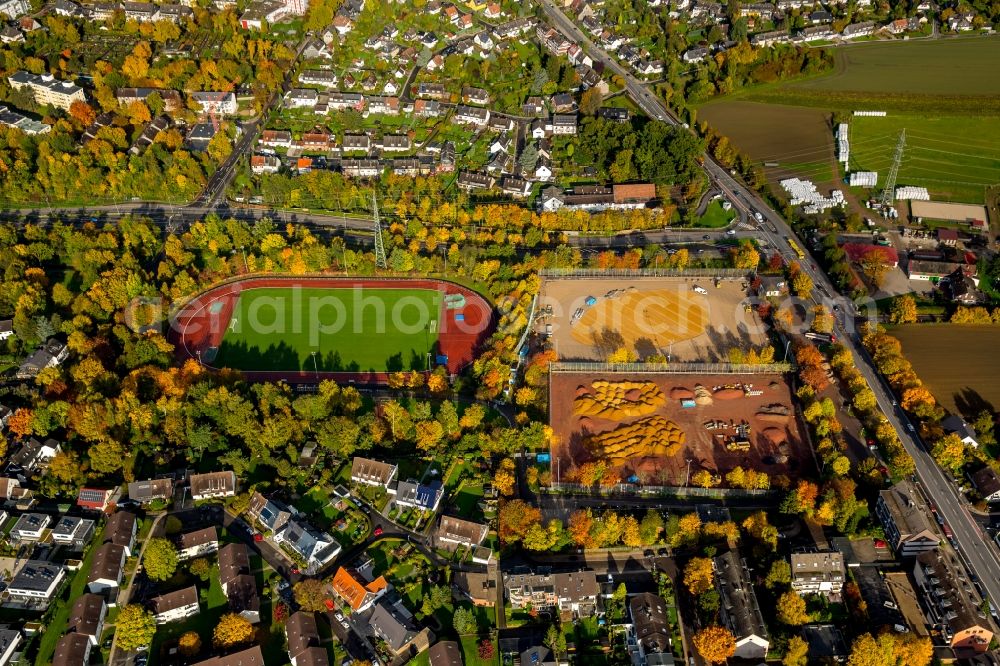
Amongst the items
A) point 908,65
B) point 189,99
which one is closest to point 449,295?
point 189,99

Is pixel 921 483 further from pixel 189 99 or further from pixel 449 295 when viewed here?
pixel 189 99

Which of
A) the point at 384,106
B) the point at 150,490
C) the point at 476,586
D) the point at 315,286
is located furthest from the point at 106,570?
the point at 384,106

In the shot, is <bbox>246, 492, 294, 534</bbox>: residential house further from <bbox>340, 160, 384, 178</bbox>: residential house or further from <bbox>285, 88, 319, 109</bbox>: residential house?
<bbox>285, 88, 319, 109</bbox>: residential house

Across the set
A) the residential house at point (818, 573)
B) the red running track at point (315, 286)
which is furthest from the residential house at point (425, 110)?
the residential house at point (818, 573)

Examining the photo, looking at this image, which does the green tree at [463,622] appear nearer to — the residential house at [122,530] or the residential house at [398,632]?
the residential house at [398,632]

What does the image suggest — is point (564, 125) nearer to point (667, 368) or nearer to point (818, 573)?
point (667, 368)
